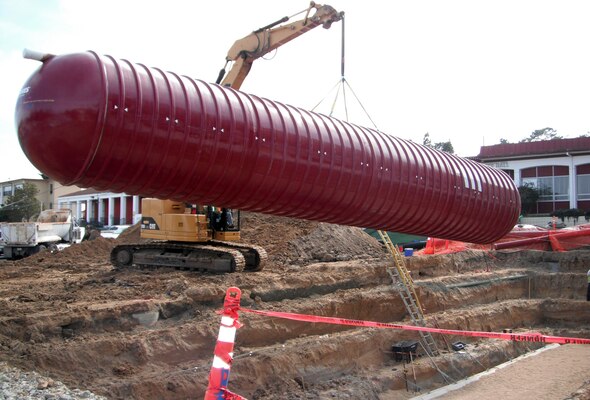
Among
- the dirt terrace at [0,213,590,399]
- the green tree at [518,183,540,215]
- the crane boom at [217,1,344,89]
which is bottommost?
the dirt terrace at [0,213,590,399]

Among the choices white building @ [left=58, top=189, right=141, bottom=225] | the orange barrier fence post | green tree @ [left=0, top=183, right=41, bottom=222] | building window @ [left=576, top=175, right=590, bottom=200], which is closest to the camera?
the orange barrier fence post

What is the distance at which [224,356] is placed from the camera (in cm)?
419

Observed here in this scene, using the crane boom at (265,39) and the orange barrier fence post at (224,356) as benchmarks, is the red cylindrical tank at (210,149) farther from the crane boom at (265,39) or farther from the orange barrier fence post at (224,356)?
the crane boom at (265,39)

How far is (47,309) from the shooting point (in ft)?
26.6

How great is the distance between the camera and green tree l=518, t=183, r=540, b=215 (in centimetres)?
3628

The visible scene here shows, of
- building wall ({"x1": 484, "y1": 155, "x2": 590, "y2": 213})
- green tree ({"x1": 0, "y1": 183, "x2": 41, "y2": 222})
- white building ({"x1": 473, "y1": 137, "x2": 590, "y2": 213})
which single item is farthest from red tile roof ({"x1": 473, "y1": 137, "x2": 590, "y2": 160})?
green tree ({"x1": 0, "y1": 183, "x2": 41, "y2": 222})

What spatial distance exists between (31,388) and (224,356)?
2.50m

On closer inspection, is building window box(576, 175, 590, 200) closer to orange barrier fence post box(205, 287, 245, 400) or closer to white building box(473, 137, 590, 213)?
white building box(473, 137, 590, 213)

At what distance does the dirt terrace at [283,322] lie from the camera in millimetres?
6919

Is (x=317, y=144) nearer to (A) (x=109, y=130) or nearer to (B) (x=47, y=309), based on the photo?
(A) (x=109, y=130)

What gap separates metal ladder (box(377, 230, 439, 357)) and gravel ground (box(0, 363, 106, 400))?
21.9 ft

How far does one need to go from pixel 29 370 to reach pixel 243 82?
981 centimetres

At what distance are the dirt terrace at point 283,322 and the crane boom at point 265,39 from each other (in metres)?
5.35

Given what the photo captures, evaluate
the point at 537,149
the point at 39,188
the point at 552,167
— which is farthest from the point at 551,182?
the point at 39,188
